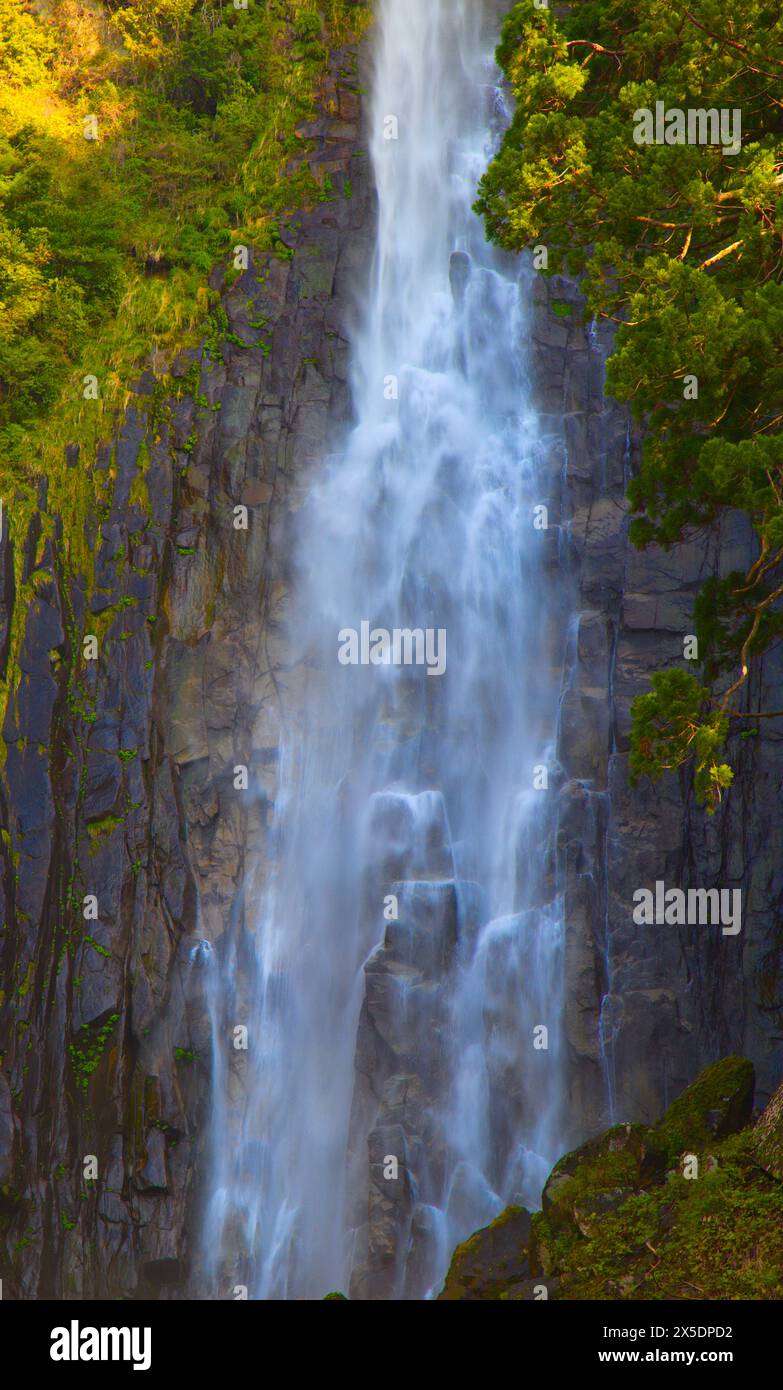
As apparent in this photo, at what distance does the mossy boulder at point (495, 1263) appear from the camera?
35.1 feet

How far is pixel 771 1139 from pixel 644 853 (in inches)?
287

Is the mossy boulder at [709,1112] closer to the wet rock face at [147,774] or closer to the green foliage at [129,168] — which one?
the wet rock face at [147,774]

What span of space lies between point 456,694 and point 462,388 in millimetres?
5304

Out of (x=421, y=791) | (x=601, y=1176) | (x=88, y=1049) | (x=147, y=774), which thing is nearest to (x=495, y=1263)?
(x=601, y=1176)

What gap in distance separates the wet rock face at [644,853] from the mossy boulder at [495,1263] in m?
5.11

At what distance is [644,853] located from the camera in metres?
17.2

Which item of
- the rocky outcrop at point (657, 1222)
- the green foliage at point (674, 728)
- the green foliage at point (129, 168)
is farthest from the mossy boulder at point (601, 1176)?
the green foliage at point (129, 168)

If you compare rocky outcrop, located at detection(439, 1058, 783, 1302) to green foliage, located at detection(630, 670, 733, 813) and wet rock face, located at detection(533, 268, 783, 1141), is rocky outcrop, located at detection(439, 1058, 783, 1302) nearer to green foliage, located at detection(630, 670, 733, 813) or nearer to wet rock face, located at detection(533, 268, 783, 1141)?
green foliage, located at detection(630, 670, 733, 813)

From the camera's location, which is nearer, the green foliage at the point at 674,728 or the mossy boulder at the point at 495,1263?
the mossy boulder at the point at 495,1263

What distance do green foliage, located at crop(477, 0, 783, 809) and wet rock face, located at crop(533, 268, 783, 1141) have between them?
545cm

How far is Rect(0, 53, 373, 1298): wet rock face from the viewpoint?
1784 cm

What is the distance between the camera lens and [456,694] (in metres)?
19.0
